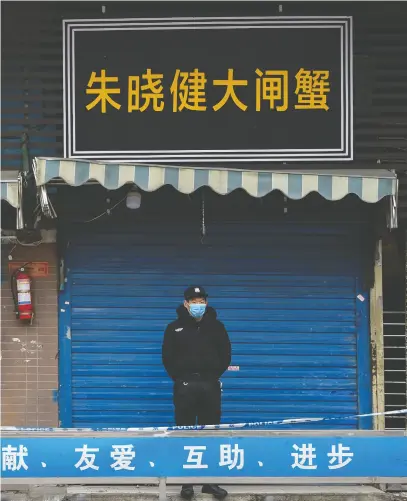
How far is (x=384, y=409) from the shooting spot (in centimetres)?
877

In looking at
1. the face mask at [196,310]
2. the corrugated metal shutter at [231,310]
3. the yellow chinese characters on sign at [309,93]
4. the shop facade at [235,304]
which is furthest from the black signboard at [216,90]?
the face mask at [196,310]

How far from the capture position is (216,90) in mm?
8281

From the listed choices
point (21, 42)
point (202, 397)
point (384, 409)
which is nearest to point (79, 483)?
point (202, 397)

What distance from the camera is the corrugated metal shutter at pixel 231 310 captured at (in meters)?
8.74

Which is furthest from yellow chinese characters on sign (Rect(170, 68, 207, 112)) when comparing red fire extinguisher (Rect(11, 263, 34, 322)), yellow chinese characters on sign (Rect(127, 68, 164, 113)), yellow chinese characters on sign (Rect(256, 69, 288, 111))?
red fire extinguisher (Rect(11, 263, 34, 322))

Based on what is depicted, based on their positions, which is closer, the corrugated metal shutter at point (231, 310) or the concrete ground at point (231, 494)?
the concrete ground at point (231, 494)

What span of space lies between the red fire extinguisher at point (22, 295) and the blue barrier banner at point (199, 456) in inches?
107

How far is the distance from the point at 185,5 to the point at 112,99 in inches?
54.2

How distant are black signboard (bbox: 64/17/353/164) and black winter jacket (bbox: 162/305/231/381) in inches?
85.1

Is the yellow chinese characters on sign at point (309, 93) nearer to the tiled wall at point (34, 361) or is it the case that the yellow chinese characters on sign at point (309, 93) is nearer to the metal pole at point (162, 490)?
the tiled wall at point (34, 361)

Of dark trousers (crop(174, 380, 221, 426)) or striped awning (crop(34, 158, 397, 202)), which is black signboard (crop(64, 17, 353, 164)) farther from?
dark trousers (crop(174, 380, 221, 426))

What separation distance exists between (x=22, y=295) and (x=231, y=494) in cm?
354

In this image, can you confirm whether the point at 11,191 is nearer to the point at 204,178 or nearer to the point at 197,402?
the point at 204,178

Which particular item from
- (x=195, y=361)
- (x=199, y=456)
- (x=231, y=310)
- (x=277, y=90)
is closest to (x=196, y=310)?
(x=195, y=361)
